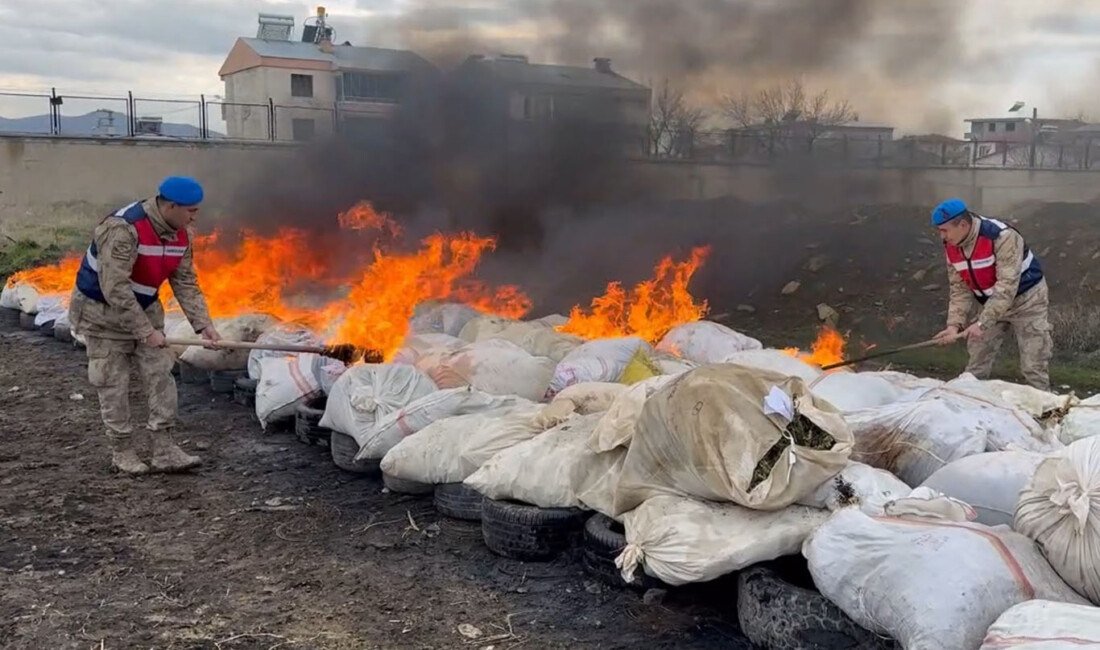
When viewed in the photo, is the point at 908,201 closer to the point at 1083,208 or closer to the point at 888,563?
the point at 1083,208

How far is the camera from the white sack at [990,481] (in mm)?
3178

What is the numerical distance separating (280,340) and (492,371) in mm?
2147

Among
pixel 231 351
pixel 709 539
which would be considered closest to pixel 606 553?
pixel 709 539

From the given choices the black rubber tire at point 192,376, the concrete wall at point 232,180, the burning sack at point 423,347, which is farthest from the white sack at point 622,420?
the concrete wall at point 232,180

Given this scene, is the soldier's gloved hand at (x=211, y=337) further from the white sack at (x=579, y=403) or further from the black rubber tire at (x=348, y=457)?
the white sack at (x=579, y=403)

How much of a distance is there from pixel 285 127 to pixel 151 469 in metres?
17.2

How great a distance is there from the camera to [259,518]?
4723 mm

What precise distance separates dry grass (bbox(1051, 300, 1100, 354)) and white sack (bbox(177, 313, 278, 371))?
24.9 ft

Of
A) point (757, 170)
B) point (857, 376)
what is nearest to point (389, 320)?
point (857, 376)

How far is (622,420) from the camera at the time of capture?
3.92 m

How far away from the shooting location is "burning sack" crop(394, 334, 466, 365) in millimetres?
5959

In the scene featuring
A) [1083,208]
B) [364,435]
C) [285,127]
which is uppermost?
[285,127]

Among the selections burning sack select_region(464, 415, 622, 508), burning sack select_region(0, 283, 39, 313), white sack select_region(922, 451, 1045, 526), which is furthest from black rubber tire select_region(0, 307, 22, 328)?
white sack select_region(922, 451, 1045, 526)

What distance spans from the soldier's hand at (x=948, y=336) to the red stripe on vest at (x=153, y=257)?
15.6ft
